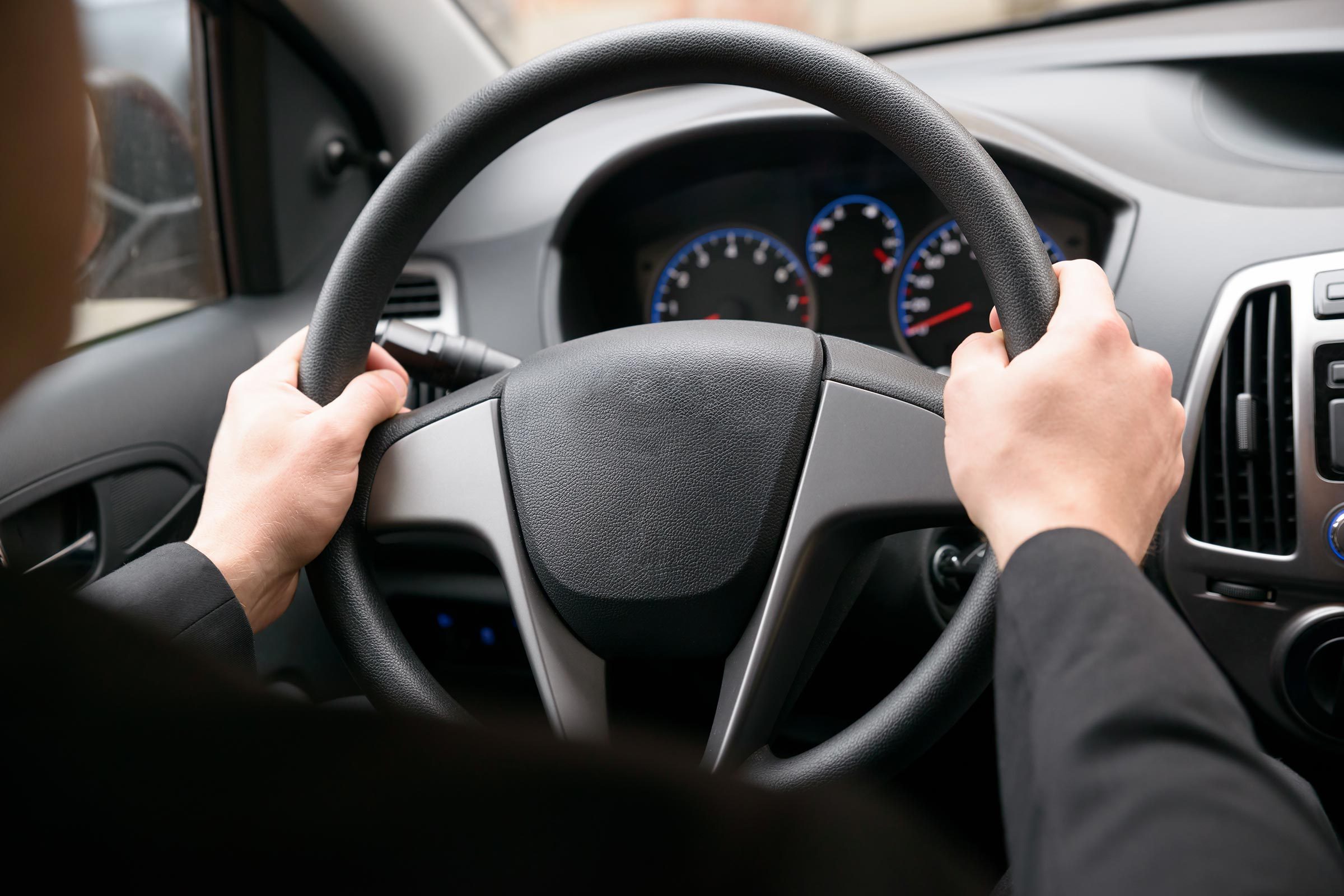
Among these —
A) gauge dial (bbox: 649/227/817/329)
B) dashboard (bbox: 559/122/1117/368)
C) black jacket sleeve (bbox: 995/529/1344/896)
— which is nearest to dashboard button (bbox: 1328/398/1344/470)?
dashboard (bbox: 559/122/1117/368)

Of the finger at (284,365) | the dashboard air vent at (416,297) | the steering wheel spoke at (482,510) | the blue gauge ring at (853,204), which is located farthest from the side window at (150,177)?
the blue gauge ring at (853,204)

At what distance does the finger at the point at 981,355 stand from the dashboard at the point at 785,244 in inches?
24.6

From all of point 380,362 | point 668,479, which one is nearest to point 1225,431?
point 668,479

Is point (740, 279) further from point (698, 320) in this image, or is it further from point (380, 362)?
point (380, 362)

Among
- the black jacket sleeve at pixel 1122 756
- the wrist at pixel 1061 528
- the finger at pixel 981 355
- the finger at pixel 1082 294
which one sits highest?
the finger at pixel 1082 294

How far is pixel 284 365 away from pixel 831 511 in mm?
446

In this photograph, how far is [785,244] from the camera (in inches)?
53.7

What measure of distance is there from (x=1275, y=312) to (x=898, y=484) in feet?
1.55

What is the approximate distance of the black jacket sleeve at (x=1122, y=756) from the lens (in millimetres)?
356

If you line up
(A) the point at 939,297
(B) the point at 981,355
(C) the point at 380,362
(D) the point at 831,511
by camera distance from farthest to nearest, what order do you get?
(A) the point at 939,297 → (C) the point at 380,362 → (D) the point at 831,511 → (B) the point at 981,355

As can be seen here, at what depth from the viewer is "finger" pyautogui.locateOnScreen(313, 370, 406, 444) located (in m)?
0.76

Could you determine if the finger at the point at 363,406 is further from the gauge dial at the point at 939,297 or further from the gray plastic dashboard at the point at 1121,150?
the gauge dial at the point at 939,297

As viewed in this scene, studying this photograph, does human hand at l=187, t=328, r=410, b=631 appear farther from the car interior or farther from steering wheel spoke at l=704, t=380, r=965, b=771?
steering wheel spoke at l=704, t=380, r=965, b=771

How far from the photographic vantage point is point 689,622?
0.76 m
